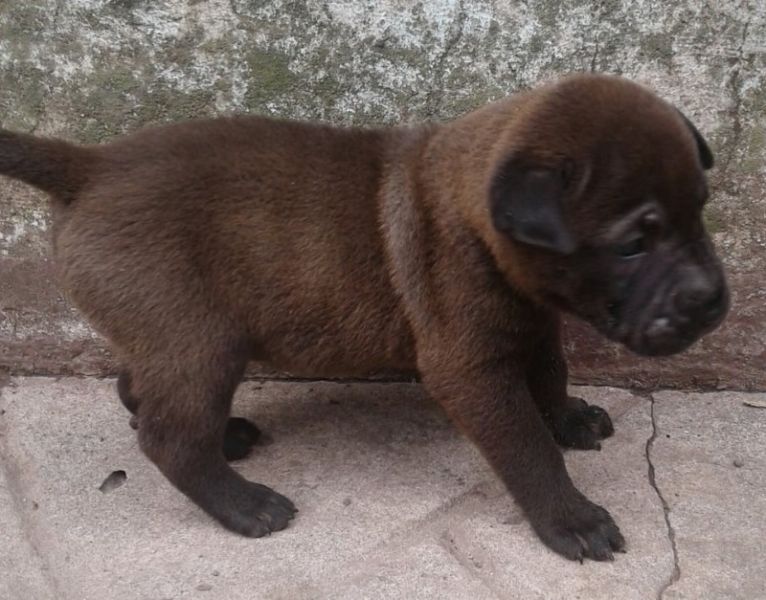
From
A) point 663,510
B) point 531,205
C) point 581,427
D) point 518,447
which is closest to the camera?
point 531,205

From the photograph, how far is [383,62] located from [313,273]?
38.2 inches

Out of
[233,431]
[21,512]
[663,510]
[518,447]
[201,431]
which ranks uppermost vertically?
[518,447]

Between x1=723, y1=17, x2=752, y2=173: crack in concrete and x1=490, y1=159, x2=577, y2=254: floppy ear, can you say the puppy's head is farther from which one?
x1=723, y1=17, x2=752, y2=173: crack in concrete

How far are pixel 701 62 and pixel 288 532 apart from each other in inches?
88.0

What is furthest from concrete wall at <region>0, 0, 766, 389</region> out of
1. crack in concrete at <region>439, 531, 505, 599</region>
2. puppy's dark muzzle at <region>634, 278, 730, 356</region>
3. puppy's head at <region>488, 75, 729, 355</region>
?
crack in concrete at <region>439, 531, 505, 599</region>

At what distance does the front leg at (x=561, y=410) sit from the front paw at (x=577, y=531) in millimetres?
512

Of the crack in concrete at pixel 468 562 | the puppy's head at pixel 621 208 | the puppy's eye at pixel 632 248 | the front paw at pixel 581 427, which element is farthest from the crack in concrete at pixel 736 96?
the crack in concrete at pixel 468 562

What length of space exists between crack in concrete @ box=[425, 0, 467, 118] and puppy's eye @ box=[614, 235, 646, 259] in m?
1.23

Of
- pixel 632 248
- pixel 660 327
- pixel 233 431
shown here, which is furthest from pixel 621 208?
pixel 233 431

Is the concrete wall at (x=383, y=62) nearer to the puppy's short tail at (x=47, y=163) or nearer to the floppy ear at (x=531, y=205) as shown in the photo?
the puppy's short tail at (x=47, y=163)

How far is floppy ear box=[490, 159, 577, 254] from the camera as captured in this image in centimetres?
301

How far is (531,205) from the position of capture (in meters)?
3.02

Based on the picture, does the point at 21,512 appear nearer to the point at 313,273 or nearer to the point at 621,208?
the point at 313,273

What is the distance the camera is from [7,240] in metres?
4.27
